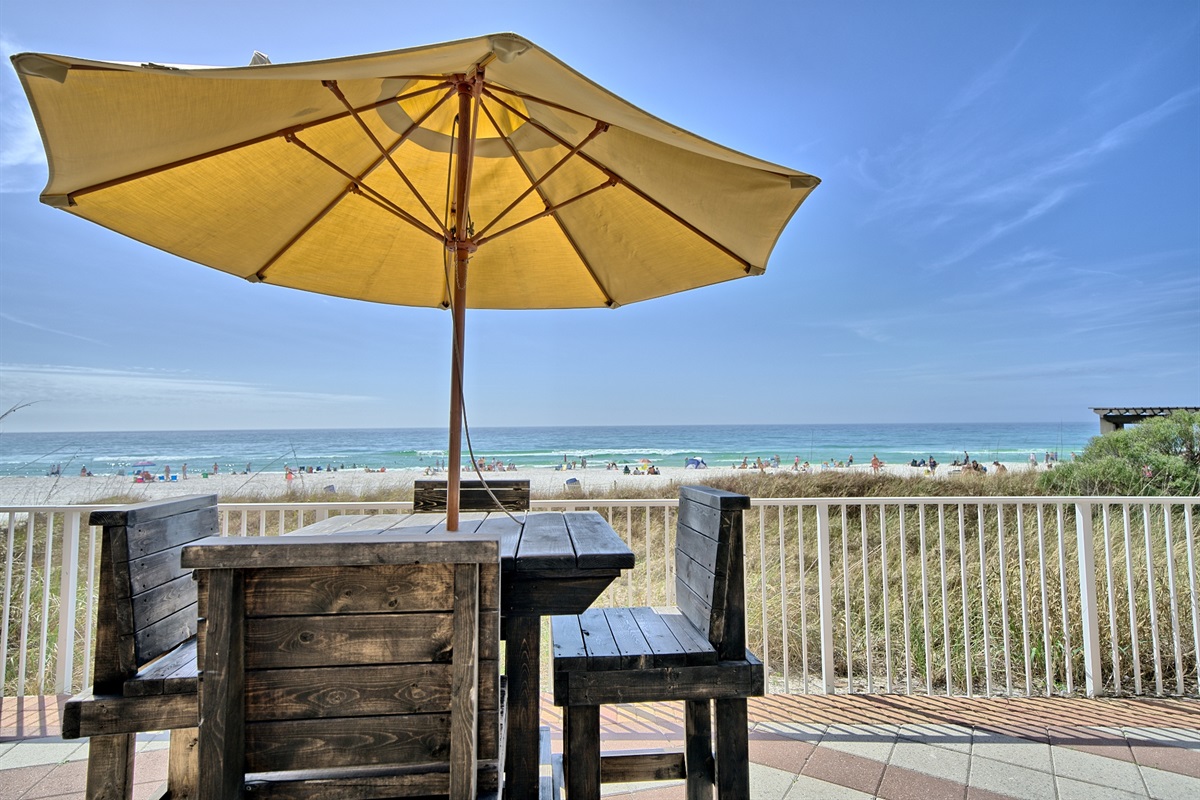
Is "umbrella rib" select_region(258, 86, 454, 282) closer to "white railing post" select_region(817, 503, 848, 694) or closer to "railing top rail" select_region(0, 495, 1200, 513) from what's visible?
"railing top rail" select_region(0, 495, 1200, 513)

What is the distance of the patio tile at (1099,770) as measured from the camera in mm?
2277

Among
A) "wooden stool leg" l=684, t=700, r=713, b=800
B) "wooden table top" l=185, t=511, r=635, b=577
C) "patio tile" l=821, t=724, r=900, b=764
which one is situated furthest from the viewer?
"patio tile" l=821, t=724, r=900, b=764

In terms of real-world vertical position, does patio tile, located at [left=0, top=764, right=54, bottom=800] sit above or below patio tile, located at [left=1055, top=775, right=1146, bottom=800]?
above

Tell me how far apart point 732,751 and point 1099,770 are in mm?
1918

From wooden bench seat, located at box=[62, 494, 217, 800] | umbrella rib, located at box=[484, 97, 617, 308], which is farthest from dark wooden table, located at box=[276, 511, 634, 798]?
umbrella rib, located at box=[484, 97, 617, 308]

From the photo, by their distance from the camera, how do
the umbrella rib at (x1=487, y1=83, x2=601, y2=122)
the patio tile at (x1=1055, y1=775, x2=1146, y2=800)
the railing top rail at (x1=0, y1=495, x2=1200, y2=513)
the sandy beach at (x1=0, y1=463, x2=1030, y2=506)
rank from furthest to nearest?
1. the sandy beach at (x1=0, y1=463, x2=1030, y2=506)
2. the railing top rail at (x1=0, y1=495, x2=1200, y2=513)
3. the patio tile at (x1=1055, y1=775, x2=1146, y2=800)
4. the umbrella rib at (x1=487, y1=83, x2=601, y2=122)

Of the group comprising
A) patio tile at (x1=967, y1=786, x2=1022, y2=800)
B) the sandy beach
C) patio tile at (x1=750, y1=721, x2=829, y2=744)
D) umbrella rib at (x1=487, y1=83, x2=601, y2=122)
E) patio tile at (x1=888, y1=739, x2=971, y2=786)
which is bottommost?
the sandy beach

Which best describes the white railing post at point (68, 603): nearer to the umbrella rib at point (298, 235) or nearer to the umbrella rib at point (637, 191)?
the umbrella rib at point (298, 235)

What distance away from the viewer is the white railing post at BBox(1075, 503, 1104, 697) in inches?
125

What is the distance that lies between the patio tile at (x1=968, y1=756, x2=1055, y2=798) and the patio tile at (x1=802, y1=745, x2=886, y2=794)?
36cm

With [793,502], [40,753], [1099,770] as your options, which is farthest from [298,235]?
[1099,770]

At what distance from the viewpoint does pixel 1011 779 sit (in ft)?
7.60

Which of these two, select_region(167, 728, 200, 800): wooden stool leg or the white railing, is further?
the white railing

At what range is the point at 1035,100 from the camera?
19266 millimetres
